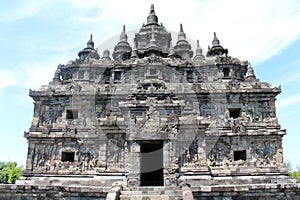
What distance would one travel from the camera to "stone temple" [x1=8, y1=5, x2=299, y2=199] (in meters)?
13.0

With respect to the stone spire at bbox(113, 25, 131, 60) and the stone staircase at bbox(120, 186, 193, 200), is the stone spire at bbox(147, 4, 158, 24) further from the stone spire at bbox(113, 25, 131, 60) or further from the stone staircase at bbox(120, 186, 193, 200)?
the stone staircase at bbox(120, 186, 193, 200)

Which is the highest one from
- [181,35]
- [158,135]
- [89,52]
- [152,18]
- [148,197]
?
[152,18]

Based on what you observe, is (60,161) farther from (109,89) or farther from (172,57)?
(172,57)

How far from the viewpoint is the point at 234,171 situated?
1733 cm

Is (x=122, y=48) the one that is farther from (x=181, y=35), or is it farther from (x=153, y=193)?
(x=153, y=193)

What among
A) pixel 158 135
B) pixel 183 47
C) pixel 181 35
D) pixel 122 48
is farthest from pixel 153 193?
pixel 181 35

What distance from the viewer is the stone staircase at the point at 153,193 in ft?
37.1

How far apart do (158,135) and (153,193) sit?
2.83m

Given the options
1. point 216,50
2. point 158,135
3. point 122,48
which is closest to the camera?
point 158,135

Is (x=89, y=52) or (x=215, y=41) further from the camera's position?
(x=89, y=52)

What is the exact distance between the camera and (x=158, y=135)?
13445mm

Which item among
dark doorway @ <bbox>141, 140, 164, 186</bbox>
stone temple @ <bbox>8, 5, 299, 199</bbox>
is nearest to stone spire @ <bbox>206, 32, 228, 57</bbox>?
stone temple @ <bbox>8, 5, 299, 199</bbox>

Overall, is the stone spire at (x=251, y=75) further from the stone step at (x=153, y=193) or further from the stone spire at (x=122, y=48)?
the stone step at (x=153, y=193)

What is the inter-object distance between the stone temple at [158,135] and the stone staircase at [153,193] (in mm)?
45
